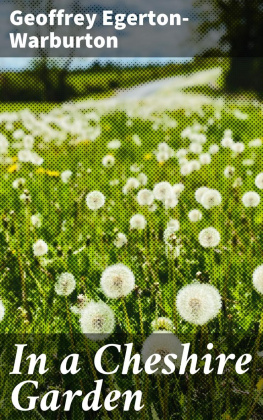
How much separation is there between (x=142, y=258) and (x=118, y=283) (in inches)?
28.3

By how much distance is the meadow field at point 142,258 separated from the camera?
1.19m

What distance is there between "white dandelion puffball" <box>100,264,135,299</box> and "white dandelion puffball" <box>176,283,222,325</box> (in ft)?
0.36

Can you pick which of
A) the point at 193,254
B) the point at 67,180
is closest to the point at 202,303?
the point at 193,254

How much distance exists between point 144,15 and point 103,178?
1381 mm

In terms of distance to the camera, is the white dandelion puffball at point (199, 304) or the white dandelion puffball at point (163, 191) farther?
the white dandelion puffball at point (163, 191)

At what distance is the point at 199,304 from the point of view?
3.68 feet

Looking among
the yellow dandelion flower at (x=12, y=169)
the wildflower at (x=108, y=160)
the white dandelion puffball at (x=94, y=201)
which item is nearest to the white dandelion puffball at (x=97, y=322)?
the white dandelion puffball at (x=94, y=201)

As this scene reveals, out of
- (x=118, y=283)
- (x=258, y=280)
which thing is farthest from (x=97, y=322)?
(x=258, y=280)

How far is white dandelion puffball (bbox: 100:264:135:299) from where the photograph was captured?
1174 millimetres

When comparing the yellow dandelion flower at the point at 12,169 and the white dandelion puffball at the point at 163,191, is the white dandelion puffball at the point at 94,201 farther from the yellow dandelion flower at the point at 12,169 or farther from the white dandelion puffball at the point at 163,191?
the yellow dandelion flower at the point at 12,169

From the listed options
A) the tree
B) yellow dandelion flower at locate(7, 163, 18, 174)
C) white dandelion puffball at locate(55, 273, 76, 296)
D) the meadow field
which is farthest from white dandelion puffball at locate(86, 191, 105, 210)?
the tree

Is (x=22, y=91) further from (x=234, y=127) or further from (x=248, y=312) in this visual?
(x=248, y=312)

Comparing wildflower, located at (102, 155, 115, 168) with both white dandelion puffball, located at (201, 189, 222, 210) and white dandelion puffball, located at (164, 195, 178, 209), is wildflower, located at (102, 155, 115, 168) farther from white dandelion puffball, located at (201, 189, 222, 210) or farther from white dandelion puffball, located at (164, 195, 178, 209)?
white dandelion puffball, located at (201, 189, 222, 210)

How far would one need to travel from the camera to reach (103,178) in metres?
3.04
